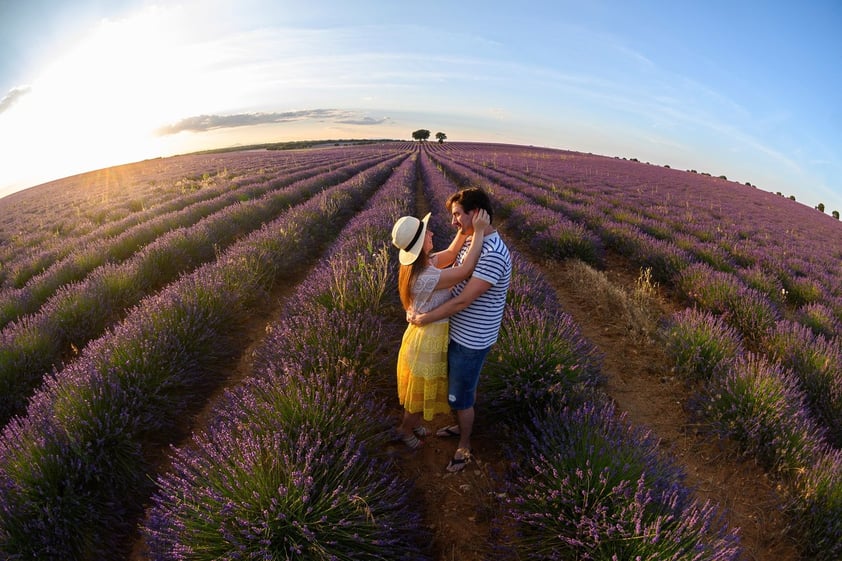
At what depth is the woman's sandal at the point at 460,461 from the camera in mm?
2572

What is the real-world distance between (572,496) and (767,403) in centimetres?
208

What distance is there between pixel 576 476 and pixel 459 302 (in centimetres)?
115

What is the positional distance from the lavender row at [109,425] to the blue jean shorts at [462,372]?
85.0 inches

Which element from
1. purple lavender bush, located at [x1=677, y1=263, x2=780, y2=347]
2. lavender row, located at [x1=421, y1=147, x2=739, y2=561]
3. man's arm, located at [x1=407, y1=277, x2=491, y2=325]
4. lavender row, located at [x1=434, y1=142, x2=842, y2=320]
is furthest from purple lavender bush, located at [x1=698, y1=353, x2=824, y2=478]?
lavender row, located at [x1=434, y1=142, x2=842, y2=320]

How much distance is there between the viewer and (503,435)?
284 centimetres

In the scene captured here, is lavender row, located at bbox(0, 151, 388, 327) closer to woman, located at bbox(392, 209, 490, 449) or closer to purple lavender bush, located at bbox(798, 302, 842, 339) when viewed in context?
woman, located at bbox(392, 209, 490, 449)

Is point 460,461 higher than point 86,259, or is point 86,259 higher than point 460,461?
point 86,259

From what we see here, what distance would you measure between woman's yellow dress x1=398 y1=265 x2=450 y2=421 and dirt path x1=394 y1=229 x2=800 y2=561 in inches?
18.7

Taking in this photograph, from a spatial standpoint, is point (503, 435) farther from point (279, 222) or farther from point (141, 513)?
point (279, 222)

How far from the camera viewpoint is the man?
2068mm

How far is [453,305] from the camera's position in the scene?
2.12 m

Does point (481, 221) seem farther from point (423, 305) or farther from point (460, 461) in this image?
point (460, 461)

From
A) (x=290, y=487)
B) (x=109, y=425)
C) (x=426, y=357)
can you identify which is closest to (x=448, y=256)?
(x=426, y=357)

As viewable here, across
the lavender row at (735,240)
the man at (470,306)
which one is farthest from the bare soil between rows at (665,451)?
the lavender row at (735,240)
